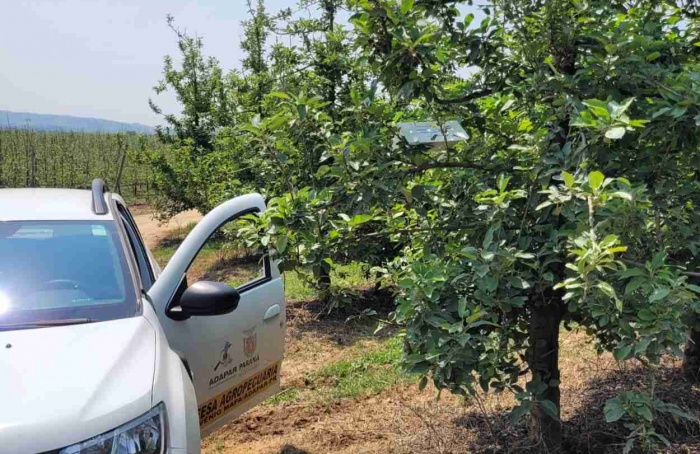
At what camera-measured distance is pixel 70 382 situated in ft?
6.81

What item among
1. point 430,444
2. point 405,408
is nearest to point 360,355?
point 405,408

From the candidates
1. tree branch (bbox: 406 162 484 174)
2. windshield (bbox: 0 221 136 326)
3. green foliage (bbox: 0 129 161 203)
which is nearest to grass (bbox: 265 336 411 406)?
tree branch (bbox: 406 162 484 174)

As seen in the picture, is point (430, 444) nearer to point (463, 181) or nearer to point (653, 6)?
point (463, 181)

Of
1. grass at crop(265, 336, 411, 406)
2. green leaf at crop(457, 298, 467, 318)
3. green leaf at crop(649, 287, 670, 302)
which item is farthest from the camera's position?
grass at crop(265, 336, 411, 406)

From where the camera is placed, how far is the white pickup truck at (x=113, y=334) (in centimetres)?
198

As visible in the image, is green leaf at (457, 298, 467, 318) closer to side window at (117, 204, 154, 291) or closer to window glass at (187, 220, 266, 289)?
side window at (117, 204, 154, 291)

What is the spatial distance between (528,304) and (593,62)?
1200mm

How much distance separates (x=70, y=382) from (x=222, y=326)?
55.0 inches

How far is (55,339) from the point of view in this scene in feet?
7.80

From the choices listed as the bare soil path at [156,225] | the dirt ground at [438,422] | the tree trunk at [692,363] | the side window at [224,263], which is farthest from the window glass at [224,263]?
the tree trunk at [692,363]

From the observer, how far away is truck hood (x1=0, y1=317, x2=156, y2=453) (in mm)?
1874

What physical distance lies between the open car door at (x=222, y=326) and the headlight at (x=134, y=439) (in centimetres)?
80

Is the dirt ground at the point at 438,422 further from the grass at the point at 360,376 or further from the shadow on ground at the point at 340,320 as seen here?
the shadow on ground at the point at 340,320

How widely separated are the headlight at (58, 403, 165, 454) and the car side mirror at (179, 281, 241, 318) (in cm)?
73
